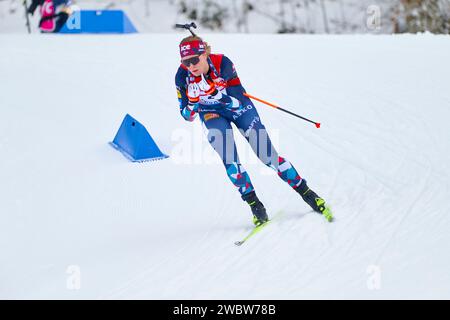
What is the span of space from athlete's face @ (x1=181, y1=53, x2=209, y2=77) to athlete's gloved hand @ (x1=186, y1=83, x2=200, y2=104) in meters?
0.13

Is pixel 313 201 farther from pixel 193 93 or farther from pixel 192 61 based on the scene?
pixel 192 61

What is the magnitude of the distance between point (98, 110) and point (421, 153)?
4397 millimetres

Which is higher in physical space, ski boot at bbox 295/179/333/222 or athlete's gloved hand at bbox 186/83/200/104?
athlete's gloved hand at bbox 186/83/200/104

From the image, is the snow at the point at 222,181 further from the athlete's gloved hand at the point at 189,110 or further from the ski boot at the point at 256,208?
the athlete's gloved hand at the point at 189,110

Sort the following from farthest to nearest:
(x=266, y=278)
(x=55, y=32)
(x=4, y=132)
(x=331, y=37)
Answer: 1. (x=55, y=32)
2. (x=331, y=37)
3. (x=4, y=132)
4. (x=266, y=278)

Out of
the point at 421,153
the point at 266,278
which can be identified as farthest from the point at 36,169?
the point at 421,153

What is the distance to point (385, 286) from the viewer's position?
3.64 metres

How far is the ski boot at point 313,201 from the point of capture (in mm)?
4844

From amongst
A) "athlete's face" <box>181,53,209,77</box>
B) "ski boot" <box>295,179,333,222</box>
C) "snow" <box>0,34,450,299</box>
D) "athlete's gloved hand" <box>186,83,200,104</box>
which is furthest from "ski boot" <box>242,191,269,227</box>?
"athlete's face" <box>181,53,209,77</box>

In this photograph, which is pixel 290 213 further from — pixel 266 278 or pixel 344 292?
pixel 344 292

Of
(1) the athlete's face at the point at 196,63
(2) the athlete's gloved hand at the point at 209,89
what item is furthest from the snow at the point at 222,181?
(1) the athlete's face at the point at 196,63

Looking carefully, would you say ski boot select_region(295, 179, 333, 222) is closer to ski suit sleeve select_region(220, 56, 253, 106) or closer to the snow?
the snow

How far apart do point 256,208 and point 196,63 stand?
1.17 metres

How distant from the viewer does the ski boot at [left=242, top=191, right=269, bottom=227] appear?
4738 millimetres
